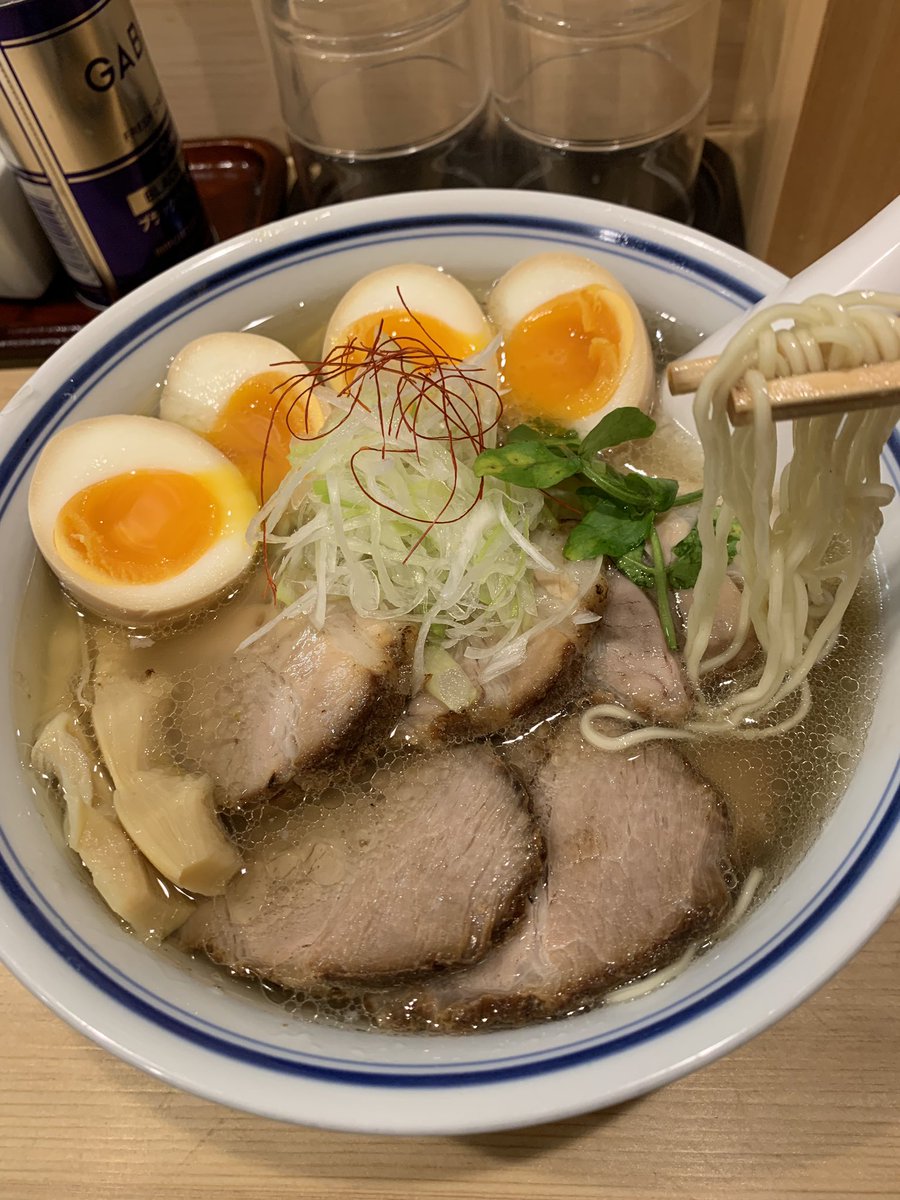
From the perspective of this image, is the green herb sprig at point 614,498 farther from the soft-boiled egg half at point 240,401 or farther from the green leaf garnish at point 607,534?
the soft-boiled egg half at point 240,401

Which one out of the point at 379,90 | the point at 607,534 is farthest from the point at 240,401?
the point at 379,90

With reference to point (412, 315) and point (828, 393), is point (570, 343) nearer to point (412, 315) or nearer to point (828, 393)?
point (412, 315)

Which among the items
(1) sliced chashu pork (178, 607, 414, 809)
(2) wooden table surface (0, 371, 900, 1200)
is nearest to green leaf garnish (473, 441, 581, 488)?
(1) sliced chashu pork (178, 607, 414, 809)

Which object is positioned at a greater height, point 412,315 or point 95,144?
point 95,144

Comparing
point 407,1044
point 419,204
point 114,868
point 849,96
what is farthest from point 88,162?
point 407,1044

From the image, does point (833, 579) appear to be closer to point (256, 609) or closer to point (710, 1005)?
point (710, 1005)

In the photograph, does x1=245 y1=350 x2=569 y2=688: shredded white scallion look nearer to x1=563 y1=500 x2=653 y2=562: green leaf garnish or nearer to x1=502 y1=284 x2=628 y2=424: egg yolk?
x1=563 y1=500 x2=653 y2=562: green leaf garnish

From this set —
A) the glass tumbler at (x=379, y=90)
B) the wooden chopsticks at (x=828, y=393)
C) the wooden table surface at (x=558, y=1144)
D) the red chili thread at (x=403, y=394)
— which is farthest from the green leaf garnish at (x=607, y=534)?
the glass tumbler at (x=379, y=90)
